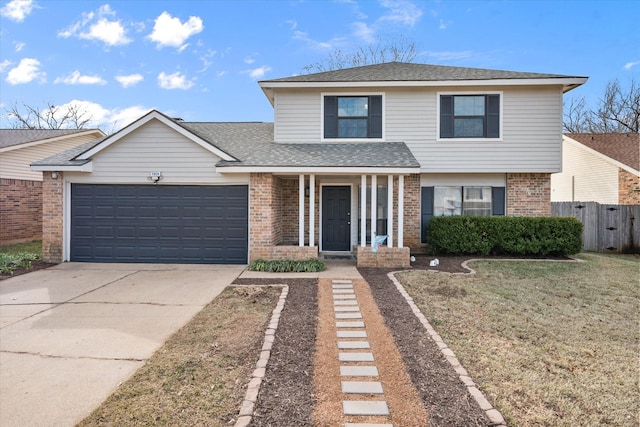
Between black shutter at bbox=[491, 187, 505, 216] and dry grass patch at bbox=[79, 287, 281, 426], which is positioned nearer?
dry grass patch at bbox=[79, 287, 281, 426]

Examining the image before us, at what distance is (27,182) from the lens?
1488cm

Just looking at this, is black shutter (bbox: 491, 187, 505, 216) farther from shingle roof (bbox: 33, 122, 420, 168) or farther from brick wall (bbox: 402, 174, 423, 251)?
shingle roof (bbox: 33, 122, 420, 168)

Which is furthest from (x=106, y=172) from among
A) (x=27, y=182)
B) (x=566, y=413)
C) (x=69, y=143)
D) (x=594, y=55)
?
(x=594, y=55)

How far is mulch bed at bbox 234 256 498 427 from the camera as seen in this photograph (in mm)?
2979

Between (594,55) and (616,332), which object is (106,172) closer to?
(616,332)

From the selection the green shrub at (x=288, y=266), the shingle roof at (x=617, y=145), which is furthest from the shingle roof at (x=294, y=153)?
the shingle roof at (x=617, y=145)

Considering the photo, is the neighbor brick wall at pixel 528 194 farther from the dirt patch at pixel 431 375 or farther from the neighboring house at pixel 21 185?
the neighboring house at pixel 21 185

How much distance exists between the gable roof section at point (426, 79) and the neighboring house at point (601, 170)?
729 centimetres

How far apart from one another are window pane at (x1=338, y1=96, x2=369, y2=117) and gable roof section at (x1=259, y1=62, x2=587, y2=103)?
0.48 meters

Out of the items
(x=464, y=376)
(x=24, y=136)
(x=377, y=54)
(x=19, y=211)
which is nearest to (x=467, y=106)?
(x=464, y=376)

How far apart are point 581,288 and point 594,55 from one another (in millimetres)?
21883

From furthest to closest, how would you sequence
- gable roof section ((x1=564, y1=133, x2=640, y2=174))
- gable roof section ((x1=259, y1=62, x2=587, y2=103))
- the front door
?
gable roof section ((x1=564, y1=133, x2=640, y2=174)), the front door, gable roof section ((x1=259, y1=62, x2=587, y2=103))

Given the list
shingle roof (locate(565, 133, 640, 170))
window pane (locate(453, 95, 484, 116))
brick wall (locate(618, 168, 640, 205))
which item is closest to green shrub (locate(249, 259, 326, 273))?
window pane (locate(453, 95, 484, 116))

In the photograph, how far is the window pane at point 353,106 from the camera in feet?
37.7
